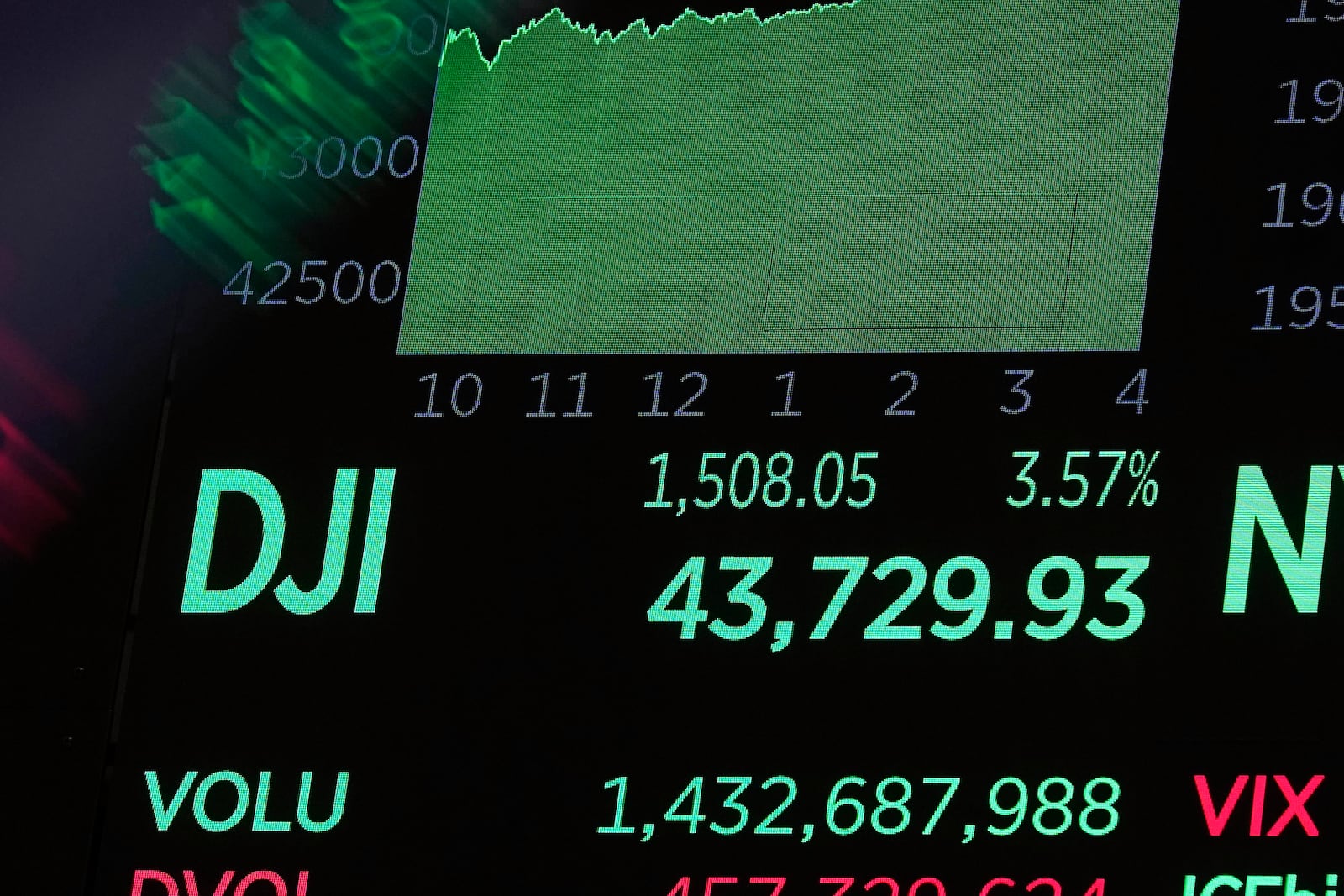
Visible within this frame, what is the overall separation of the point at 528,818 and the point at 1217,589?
1.16 meters

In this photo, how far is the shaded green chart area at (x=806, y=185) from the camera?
5883mm

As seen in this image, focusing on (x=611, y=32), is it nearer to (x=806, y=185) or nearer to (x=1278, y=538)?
(x=806, y=185)

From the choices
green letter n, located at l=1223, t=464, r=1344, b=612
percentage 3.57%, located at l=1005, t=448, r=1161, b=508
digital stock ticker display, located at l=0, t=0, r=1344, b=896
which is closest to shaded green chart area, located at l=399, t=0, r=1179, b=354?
digital stock ticker display, located at l=0, t=0, r=1344, b=896

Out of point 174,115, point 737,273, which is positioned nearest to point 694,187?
point 737,273

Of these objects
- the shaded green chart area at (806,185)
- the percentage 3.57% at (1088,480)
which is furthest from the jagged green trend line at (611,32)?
the percentage 3.57% at (1088,480)

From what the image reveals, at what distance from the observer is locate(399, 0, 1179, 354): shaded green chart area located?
5883mm

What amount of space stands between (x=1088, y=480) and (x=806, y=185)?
29.3 inches

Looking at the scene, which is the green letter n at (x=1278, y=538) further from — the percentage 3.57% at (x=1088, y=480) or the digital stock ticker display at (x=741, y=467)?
the percentage 3.57% at (x=1088, y=480)

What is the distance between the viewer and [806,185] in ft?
19.8

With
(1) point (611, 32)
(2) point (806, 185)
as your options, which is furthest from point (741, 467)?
(1) point (611, 32)

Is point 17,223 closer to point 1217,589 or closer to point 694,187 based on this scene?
point 694,187

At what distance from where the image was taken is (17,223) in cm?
644

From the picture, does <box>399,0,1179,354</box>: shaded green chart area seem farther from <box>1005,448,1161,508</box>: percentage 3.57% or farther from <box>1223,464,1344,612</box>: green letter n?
<box>1223,464,1344,612</box>: green letter n

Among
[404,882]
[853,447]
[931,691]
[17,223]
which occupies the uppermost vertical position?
[17,223]
